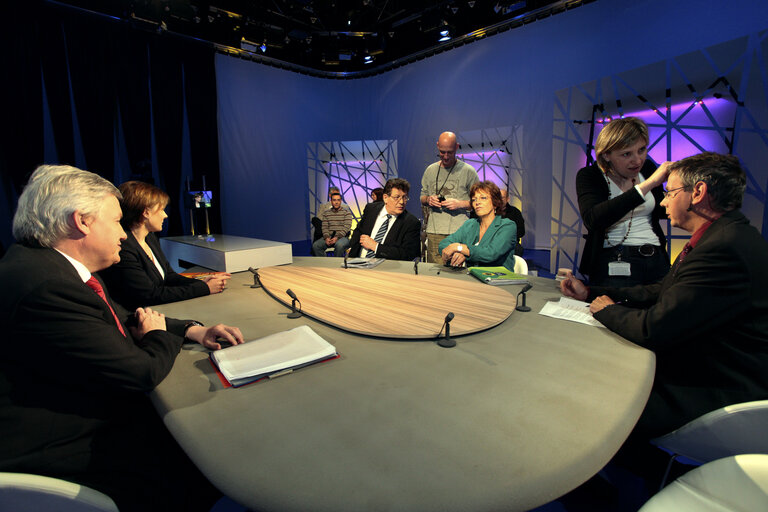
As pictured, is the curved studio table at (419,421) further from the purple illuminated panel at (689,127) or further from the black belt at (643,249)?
the purple illuminated panel at (689,127)

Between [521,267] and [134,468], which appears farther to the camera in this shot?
[521,267]

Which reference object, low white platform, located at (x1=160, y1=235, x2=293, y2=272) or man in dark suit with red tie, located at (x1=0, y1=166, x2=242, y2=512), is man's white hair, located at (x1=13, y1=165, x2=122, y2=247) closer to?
man in dark suit with red tie, located at (x1=0, y1=166, x2=242, y2=512)

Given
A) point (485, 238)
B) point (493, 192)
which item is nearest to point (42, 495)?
point (485, 238)

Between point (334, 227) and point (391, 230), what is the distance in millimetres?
2538

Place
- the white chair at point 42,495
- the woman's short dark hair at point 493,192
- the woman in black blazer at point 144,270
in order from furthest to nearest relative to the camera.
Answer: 1. the woman's short dark hair at point 493,192
2. the woman in black blazer at point 144,270
3. the white chair at point 42,495

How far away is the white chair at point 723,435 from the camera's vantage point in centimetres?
104

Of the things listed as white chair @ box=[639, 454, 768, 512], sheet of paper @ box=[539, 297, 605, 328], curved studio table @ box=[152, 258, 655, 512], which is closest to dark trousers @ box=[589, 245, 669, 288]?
sheet of paper @ box=[539, 297, 605, 328]

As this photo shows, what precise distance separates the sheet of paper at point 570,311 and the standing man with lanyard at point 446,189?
2088 mm

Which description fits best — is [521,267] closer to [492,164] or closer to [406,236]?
[406,236]

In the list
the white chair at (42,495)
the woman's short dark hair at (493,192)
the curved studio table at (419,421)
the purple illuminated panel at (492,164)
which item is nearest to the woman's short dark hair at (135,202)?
the curved studio table at (419,421)

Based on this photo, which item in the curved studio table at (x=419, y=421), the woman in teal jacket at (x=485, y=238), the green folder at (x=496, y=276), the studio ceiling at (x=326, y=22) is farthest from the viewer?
the studio ceiling at (x=326, y=22)

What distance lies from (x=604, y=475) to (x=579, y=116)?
16.3ft

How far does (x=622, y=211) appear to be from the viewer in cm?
192

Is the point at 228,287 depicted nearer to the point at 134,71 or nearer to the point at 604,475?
the point at 604,475
